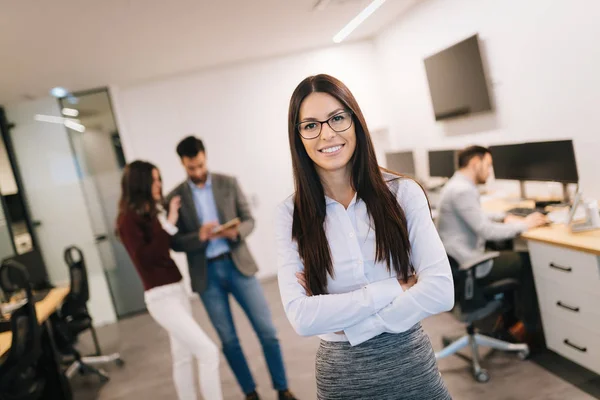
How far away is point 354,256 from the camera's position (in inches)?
49.4

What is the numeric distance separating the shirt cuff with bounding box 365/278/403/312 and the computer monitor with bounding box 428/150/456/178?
326 centimetres

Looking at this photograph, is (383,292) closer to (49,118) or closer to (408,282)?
(408,282)

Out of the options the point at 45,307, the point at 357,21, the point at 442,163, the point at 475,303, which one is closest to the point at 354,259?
the point at 475,303

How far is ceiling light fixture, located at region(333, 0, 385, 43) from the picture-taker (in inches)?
160

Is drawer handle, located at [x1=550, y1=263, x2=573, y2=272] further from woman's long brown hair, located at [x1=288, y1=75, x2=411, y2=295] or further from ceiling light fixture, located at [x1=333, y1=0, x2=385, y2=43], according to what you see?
ceiling light fixture, located at [x1=333, y1=0, x2=385, y2=43]

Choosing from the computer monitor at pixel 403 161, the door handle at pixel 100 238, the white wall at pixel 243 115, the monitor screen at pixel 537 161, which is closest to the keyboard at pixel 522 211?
the monitor screen at pixel 537 161

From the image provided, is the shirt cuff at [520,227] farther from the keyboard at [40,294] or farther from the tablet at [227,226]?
the keyboard at [40,294]

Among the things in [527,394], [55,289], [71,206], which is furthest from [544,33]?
[71,206]

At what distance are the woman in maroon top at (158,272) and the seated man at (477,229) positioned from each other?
1.58 m

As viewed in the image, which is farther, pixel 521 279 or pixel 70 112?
pixel 70 112

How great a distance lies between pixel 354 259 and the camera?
1.25m

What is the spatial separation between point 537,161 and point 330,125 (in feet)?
8.42

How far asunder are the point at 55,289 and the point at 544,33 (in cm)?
441

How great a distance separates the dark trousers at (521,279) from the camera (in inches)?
113
